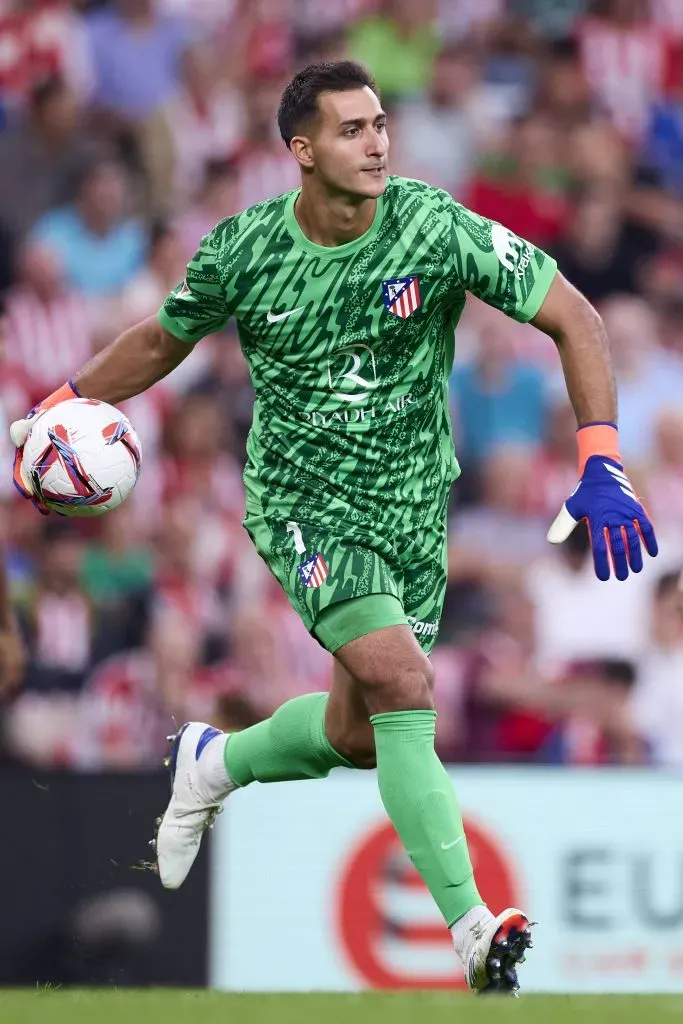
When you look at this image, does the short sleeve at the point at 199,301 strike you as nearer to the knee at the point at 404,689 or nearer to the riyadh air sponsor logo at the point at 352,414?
the riyadh air sponsor logo at the point at 352,414

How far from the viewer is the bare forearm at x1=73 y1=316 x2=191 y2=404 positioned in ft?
19.4

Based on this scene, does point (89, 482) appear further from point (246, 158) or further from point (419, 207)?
point (246, 158)

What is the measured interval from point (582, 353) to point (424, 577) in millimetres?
833

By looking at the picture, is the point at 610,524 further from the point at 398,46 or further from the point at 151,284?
the point at 398,46

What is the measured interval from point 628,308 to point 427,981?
4.44 meters

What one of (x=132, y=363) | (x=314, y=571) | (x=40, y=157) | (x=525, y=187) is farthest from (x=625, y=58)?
(x=314, y=571)

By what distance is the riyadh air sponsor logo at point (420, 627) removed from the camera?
5594mm

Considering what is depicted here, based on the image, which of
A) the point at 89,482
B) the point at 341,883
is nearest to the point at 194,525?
the point at 341,883

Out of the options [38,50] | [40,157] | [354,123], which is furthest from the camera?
[38,50]

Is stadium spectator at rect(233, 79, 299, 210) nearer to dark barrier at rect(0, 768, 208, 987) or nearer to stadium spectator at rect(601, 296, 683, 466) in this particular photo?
stadium spectator at rect(601, 296, 683, 466)

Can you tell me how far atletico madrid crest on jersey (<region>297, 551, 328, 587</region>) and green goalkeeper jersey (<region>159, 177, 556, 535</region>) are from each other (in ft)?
0.53

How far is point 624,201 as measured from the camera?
37.1ft

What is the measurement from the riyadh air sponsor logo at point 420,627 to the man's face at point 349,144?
50.0 inches

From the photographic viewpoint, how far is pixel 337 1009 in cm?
446
